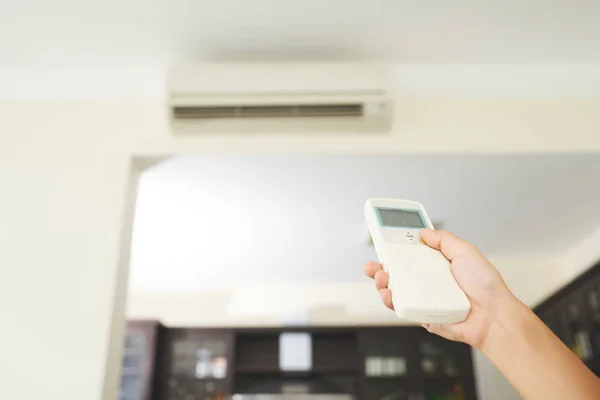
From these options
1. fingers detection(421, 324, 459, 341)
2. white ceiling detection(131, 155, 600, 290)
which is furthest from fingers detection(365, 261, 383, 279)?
white ceiling detection(131, 155, 600, 290)

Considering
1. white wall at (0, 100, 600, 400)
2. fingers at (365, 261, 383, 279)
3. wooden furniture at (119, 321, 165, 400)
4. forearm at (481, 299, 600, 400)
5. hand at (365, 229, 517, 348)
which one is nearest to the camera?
forearm at (481, 299, 600, 400)

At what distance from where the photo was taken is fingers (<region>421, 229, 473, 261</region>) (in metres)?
0.86

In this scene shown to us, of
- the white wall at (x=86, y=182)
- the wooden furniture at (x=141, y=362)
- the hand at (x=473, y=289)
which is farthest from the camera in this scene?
the wooden furniture at (x=141, y=362)

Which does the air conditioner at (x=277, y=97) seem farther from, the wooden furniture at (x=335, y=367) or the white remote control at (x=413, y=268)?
the wooden furniture at (x=335, y=367)

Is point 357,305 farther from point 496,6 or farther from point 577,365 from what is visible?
point 577,365

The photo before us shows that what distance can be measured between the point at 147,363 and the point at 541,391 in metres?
2.94

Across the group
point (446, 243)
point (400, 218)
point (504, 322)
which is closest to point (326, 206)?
point (400, 218)

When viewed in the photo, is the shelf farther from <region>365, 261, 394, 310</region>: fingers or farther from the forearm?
the forearm

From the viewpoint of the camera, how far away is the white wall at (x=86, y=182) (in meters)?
1.43

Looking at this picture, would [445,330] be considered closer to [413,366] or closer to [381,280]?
[381,280]

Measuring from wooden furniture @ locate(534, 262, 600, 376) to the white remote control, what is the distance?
151cm

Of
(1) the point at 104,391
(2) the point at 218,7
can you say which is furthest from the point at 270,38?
(1) the point at 104,391

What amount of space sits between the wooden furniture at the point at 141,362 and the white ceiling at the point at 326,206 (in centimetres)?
39

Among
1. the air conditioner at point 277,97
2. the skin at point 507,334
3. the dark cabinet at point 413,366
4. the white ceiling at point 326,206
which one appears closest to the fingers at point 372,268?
the skin at point 507,334
